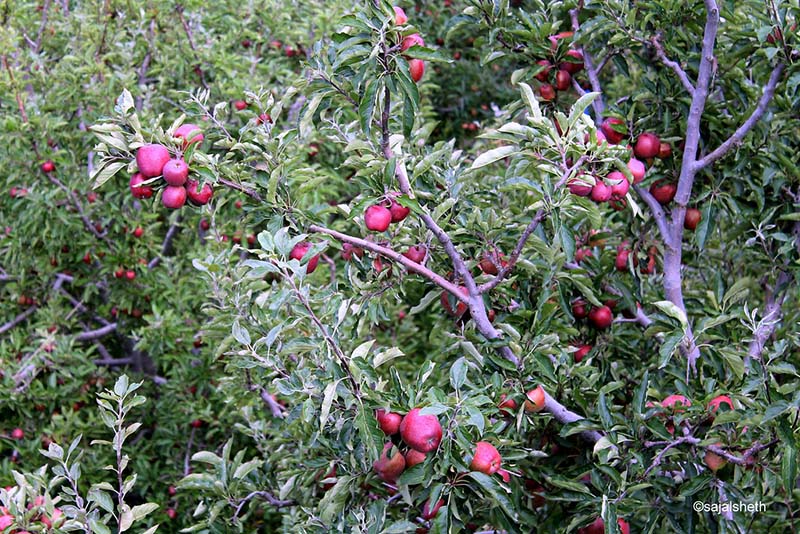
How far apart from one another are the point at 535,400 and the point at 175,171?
1.02 m

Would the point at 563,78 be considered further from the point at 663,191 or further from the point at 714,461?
the point at 714,461

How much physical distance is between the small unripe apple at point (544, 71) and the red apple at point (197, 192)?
3.65 ft

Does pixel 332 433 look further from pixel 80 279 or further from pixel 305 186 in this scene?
pixel 80 279

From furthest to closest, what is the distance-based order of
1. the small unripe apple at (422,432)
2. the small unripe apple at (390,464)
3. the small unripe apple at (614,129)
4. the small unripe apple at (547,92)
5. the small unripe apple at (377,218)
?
the small unripe apple at (547,92)
the small unripe apple at (614,129)
the small unripe apple at (377,218)
the small unripe apple at (390,464)
the small unripe apple at (422,432)

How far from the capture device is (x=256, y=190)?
1.90 meters

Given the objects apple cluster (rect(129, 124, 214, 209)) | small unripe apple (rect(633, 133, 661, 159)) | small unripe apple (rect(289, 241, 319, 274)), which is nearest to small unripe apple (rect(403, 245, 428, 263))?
small unripe apple (rect(289, 241, 319, 274))

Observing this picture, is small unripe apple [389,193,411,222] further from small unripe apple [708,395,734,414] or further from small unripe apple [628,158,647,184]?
small unripe apple [708,395,734,414]

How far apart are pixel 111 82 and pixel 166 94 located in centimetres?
52

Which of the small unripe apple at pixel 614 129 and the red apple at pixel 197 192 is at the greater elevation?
the red apple at pixel 197 192

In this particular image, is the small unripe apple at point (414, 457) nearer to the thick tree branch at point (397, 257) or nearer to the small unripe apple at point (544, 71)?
the thick tree branch at point (397, 257)

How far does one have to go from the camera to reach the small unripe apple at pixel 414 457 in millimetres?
1680

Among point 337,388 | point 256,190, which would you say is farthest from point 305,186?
point 337,388

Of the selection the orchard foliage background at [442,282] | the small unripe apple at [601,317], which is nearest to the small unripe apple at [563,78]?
the orchard foliage background at [442,282]

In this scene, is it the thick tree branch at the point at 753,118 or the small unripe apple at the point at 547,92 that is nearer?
the thick tree branch at the point at 753,118
